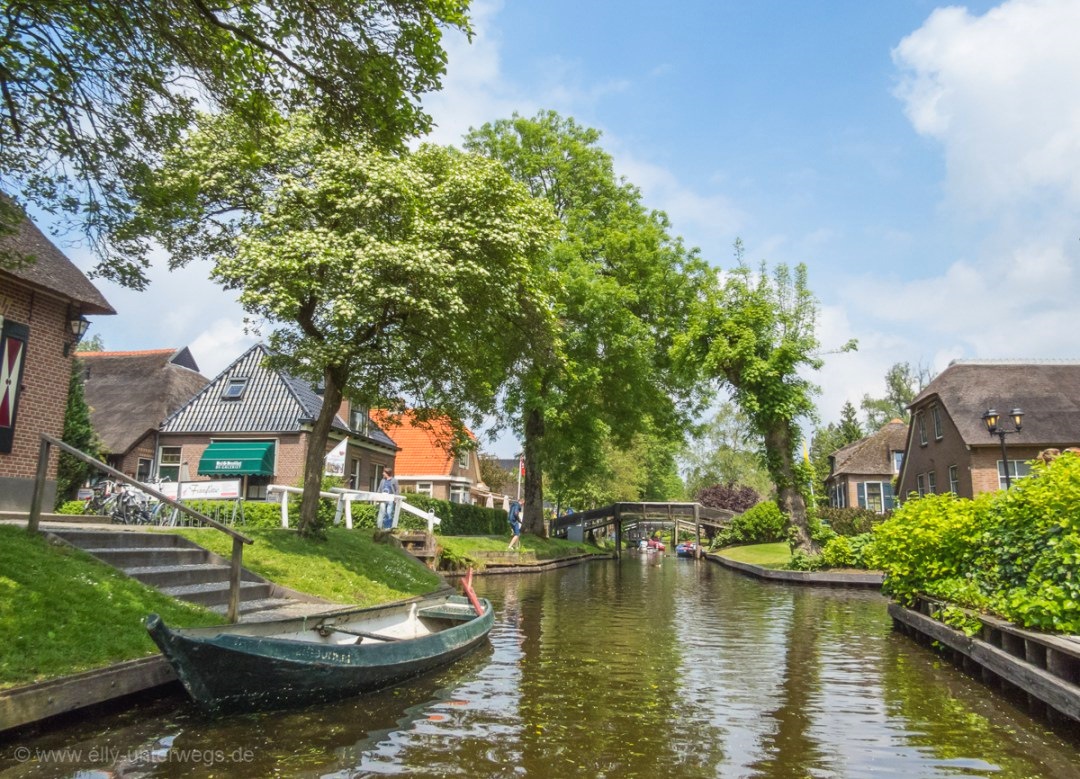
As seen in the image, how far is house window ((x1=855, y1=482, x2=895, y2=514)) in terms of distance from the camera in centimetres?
4956

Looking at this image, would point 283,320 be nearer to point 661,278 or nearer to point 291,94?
point 291,94

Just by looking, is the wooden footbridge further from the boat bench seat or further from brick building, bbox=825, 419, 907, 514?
the boat bench seat

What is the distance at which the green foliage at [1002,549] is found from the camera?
7926 millimetres

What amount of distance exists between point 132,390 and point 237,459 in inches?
437

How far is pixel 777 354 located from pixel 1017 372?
16026 mm

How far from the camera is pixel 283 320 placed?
1531 cm

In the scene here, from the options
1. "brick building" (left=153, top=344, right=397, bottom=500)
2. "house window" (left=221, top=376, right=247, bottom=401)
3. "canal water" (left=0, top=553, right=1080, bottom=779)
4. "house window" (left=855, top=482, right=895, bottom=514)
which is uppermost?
"house window" (left=221, top=376, right=247, bottom=401)

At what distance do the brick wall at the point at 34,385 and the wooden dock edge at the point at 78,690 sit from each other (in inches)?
389

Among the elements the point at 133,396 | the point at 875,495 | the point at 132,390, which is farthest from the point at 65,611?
the point at 875,495

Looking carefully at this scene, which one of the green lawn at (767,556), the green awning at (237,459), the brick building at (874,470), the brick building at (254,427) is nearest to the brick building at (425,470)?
the brick building at (254,427)

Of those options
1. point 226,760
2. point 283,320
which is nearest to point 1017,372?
point 283,320

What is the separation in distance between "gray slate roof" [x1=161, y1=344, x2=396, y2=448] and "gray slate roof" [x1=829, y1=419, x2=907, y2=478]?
115 feet

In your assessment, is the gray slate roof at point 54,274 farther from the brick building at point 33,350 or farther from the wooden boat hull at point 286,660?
the wooden boat hull at point 286,660

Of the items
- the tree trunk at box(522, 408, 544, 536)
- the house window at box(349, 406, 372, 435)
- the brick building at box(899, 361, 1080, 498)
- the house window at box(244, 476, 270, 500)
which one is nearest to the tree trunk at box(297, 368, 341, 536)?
the tree trunk at box(522, 408, 544, 536)
